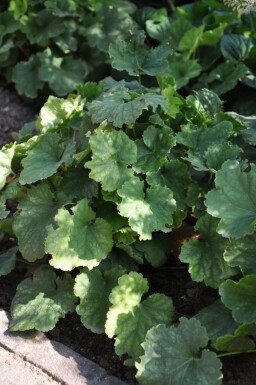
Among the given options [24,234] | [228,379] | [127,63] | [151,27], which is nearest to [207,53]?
[151,27]

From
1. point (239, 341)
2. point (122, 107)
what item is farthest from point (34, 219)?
point (239, 341)

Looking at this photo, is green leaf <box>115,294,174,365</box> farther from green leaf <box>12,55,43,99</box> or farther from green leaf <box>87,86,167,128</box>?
green leaf <box>12,55,43,99</box>

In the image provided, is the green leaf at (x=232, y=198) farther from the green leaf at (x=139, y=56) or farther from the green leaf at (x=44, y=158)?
the green leaf at (x=139, y=56)

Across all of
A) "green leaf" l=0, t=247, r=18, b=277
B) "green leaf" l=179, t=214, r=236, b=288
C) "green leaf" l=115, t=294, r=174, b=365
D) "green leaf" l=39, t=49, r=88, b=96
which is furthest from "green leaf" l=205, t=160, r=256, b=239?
"green leaf" l=39, t=49, r=88, b=96

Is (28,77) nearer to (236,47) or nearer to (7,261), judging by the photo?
(236,47)

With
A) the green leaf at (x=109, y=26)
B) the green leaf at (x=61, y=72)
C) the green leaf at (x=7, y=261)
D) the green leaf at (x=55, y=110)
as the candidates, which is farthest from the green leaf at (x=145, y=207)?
the green leaf at (x=109, y=26)
